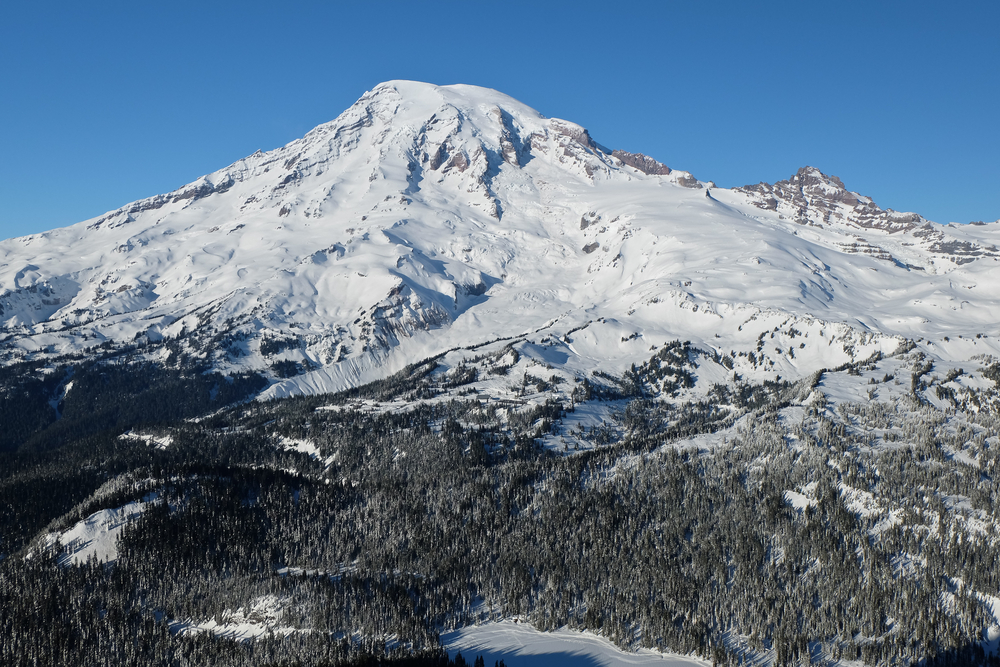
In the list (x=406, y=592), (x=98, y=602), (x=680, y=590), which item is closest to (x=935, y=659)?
(x=680, y=590)

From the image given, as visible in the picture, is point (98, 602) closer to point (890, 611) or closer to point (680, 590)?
point (680, 590)

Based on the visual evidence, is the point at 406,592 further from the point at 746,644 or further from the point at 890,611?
the point at 890,611

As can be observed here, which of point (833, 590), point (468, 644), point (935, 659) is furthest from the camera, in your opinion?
point (833, 590)

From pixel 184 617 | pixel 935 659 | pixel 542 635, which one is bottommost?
pixel 935 659

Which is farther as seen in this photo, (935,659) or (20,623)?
(20,623)

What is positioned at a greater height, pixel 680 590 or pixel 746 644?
pixel 680 590

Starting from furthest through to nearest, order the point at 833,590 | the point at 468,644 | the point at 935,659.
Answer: the point at 833,590
the point at 468,644
the point at 935,659
